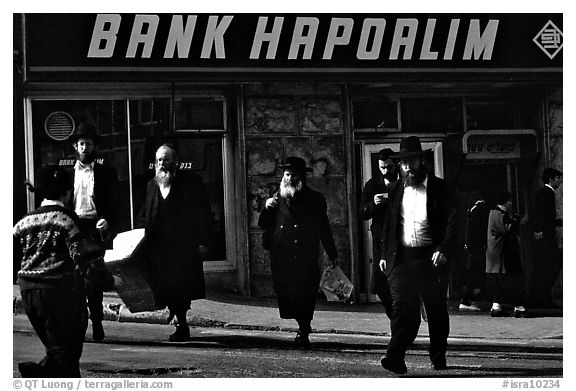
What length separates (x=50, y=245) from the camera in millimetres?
8469

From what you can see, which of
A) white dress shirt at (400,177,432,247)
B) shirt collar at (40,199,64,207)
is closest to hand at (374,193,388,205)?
white dress shirt at (400,177,432,247)

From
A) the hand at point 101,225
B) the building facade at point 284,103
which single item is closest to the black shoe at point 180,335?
the building facade at point 284,103

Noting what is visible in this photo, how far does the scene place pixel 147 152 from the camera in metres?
9.64

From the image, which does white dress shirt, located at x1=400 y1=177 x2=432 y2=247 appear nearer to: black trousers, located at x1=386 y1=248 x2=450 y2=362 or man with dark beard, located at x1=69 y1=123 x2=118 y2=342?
black trousers, located at x1=386 y1=248 x2=450 y2=362

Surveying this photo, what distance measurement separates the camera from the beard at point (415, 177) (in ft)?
31.1

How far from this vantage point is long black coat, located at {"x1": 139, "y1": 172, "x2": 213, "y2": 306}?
31.4 ft

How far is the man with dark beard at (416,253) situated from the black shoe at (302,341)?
27.4 inches

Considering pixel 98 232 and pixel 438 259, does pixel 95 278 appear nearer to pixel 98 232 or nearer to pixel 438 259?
pixel 98 232

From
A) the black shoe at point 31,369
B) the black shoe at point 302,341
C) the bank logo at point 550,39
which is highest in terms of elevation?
the bank logo at point 550,39

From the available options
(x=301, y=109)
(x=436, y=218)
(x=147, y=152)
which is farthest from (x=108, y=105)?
(x=436, y=218)

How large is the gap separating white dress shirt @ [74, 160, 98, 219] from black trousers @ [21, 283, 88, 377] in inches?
30.1

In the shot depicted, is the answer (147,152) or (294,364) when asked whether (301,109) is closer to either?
(147,152)

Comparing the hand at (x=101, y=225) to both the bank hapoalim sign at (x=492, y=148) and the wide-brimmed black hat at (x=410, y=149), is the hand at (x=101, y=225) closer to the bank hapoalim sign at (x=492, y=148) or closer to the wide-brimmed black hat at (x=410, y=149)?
the wide-brimmed black hat at (x=410, y=149)

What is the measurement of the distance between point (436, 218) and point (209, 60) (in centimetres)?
A: 237
